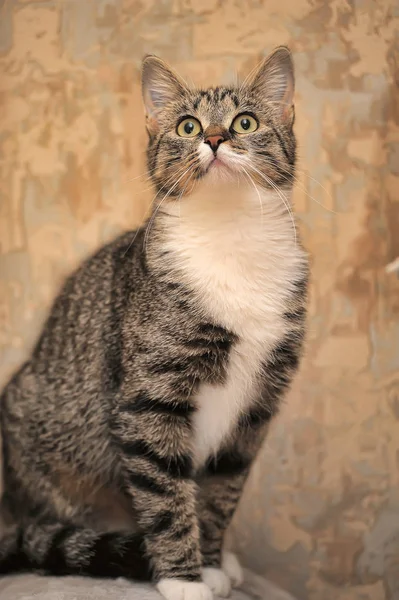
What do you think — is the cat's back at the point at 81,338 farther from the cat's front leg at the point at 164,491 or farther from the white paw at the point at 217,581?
the white paw at the point at 217,581

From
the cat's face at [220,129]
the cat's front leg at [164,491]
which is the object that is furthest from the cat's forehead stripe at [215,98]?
the cat's front leg at [164,491]

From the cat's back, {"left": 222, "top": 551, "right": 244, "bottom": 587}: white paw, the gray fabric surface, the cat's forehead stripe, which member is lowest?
{"left": 222, "top": 551, "right": 244, "bottom": 587}: white paw

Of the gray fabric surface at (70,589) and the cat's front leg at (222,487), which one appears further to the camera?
the cat's front leg at (222,487)

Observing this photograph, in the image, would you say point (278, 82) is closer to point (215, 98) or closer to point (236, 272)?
point (215, 98)

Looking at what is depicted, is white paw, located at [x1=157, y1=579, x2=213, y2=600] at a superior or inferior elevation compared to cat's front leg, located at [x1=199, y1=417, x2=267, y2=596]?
inferior

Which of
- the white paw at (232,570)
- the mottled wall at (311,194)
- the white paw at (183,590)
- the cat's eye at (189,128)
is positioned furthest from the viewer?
the mottled wall at (311,194)

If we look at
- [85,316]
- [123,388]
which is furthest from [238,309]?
[85,316]

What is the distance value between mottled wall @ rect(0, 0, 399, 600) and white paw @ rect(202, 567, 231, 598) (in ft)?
1.18

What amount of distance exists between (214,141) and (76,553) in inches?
32.7

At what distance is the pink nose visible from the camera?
1223 millimetres

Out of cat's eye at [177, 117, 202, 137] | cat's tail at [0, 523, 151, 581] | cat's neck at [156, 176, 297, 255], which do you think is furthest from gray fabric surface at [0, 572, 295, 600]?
cat's eye at [177, 117, 202, 137]

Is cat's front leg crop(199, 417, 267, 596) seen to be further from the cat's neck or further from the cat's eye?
the cat's eye

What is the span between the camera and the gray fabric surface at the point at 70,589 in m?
1.25

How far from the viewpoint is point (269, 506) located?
1734mm
